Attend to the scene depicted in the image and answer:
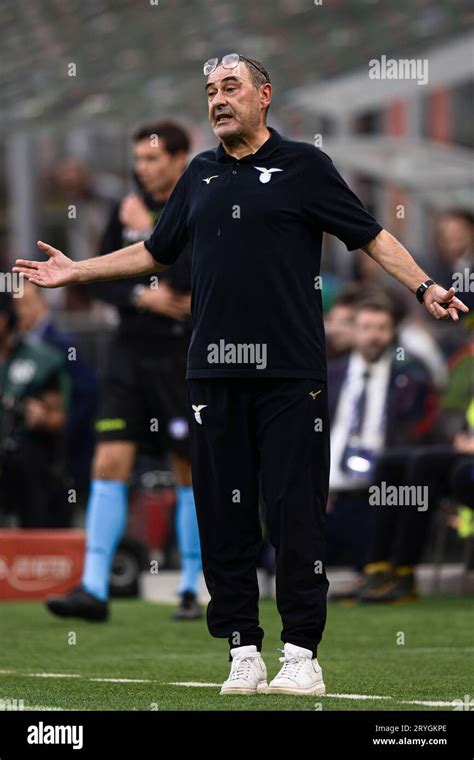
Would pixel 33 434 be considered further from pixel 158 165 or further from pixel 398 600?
pixel 158 165

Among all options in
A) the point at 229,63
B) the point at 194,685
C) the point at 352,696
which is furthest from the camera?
the point at 194,685

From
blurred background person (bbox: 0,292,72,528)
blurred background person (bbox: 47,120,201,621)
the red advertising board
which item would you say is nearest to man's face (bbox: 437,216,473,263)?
blurred background person (bbox: 0,292,72,528)

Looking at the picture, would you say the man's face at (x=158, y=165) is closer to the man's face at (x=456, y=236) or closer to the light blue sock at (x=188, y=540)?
the light blue sock at (x=188, y=540)

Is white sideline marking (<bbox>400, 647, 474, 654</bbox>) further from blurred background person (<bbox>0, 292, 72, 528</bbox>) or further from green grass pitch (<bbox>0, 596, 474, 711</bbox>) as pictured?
blurred background person (<bbox>0, 292, 72, 528</bbox>)

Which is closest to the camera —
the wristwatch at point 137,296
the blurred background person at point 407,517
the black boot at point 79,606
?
the black boot at point 79,606

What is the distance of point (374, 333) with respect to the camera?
1270cm

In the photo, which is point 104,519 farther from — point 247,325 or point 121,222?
A: point 247,325

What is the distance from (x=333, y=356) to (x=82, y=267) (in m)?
7.04

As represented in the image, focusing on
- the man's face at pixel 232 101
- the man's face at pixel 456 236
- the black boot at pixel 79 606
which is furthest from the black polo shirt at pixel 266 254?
the man's face at pixel 456 236

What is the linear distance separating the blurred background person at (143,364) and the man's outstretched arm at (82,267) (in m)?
3.19

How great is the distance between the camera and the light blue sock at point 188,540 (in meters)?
11.1

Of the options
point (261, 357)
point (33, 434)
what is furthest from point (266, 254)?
point (33, 434)

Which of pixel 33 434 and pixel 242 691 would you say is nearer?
pixel 242 691
